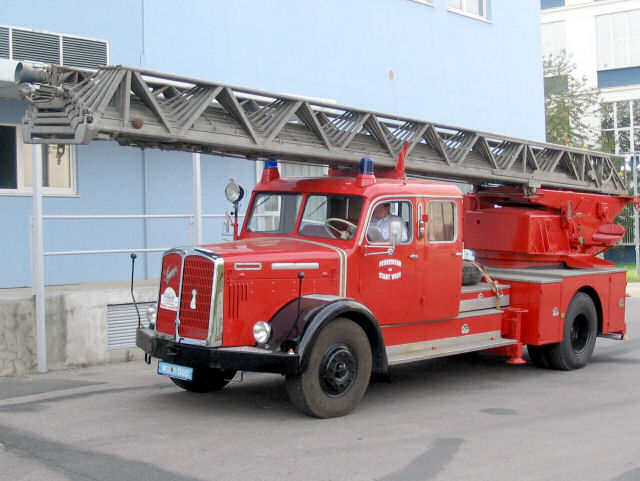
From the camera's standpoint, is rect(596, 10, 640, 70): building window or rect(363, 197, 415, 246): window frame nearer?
rect(363, 197, 415, 246): window frame

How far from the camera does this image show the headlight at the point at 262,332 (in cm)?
767

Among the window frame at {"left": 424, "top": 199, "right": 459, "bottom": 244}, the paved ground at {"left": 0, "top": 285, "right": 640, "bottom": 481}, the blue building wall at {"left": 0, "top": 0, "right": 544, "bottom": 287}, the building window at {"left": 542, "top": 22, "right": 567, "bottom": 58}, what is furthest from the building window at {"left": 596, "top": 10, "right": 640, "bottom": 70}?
the window frame at {"left": 424, "top": 199, "right": 459, "bottom": 244}

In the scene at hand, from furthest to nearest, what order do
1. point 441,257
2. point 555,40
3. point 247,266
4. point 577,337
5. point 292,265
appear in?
point 555,40 < point 577,337 < point 441,257 < point 292,265 < point 247,266

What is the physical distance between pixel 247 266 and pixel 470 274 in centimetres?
360

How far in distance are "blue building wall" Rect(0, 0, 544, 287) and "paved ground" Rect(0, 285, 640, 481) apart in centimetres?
344

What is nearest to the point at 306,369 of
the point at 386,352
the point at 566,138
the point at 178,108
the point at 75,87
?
the point at 386,352

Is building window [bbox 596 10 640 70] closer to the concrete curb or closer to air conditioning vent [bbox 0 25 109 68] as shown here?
the concrete curb

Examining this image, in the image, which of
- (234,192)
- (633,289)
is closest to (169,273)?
(234,192)

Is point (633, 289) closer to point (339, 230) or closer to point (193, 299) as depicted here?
point (339, 230)

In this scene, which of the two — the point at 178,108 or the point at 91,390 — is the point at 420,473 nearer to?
the point at 178,108

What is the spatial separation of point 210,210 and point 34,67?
26.2 feet

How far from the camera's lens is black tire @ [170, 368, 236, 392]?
8.97 m

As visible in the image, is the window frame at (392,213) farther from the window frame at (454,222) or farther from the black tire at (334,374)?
the black tire at (334,374)

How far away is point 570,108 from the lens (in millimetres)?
37219
